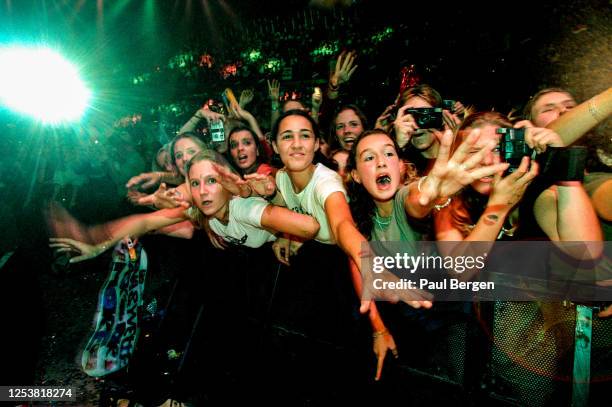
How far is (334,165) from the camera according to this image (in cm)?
312

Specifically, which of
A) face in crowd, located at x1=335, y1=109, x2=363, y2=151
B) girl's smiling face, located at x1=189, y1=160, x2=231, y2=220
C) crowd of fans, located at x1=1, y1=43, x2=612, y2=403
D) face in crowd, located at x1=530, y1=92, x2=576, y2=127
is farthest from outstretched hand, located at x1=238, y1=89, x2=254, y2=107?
face in crowd, located at x1=530, y1=92, x2=576, y2=127

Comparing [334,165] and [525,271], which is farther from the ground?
[334,165]

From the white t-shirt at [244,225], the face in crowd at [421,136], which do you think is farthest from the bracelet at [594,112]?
the white t-shirt at [244,225]

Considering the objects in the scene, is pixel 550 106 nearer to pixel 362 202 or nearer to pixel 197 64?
pixel 362 202

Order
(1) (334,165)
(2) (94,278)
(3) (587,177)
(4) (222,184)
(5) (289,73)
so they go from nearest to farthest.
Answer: (3) (587,177)
(4) (222,184)
(1) (334,165)
(2) (94,278)
(5) (289,73)

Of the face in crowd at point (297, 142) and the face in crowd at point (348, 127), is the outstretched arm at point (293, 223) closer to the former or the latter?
the face in crowd at point (297, 142)

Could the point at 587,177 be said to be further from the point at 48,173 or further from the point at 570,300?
the point at 48,173

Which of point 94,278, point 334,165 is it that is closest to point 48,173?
point 94,278

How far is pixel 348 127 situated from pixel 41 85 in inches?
341

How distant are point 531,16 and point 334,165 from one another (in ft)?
12.1

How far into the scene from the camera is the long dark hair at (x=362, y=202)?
239 cm

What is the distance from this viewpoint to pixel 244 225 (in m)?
2.86

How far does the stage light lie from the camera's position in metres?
6.97

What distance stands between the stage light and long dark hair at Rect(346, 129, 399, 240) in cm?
883
